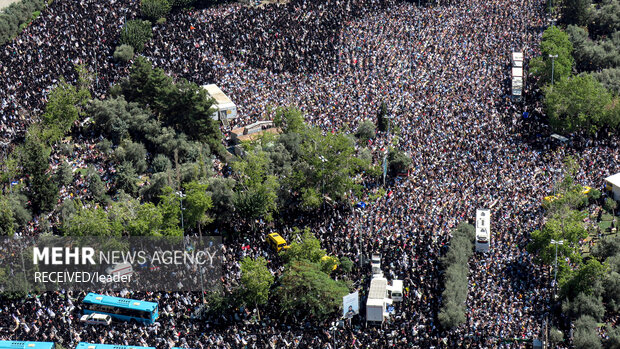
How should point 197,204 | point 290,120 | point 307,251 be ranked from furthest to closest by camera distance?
1. point 290,120
2. point 197,204
3. point 307,251

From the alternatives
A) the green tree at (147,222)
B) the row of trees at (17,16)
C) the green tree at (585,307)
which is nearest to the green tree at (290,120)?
the green tree at (147,222)

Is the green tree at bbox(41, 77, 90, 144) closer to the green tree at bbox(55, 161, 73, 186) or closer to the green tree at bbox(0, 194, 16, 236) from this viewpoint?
the green tree at bbox(55, 161, 73, 186)

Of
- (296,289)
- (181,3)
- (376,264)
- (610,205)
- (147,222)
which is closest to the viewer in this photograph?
(296,289)

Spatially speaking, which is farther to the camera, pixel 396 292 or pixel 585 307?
pixel 396 292

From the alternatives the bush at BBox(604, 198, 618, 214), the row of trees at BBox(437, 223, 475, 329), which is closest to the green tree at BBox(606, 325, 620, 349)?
the row of trees at BBox(437, 223, 475, 329)

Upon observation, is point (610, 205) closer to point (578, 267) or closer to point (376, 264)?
point (578, 267)

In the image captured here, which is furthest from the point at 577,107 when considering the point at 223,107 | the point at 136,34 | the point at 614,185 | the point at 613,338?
the point at 136,34

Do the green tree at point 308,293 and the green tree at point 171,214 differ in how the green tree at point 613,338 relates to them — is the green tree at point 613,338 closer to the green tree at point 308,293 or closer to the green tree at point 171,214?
the green tree at point 308,293
